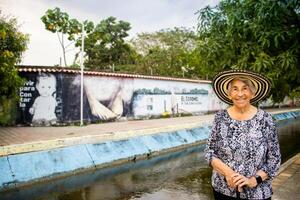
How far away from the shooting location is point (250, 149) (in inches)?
103

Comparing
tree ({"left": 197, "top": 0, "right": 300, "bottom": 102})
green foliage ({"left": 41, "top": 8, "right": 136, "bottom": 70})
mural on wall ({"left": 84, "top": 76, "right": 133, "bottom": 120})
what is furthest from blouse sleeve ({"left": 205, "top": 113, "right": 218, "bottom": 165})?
green foliage ({"left": 41, "top": 8, "right": 136, "bottom": 70})

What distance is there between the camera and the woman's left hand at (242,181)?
2570 millimetres

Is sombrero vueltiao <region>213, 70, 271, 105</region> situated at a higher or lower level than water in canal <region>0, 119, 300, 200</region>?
higher

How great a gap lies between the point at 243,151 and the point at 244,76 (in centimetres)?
64

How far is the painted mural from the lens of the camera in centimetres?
1659

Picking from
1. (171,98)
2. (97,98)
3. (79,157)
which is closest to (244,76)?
(79,157)

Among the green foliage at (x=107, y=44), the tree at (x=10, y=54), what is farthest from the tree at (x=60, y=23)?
the tree at (x=10, y=54)

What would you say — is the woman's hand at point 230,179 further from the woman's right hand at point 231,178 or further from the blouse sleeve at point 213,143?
the blouse sleeve at point 213,143

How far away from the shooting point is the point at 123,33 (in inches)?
1662

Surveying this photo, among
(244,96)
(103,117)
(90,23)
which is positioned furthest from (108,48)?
(244,96)

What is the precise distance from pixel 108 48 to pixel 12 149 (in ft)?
108

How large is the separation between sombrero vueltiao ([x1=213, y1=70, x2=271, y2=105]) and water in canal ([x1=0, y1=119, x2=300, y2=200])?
4.92 m

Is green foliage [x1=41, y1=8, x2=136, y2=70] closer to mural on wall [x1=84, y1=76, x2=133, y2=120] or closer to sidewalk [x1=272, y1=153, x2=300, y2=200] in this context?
mural on wall [x1=84, y1=76, x2=133, y2=120]

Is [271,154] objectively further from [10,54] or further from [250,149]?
[10,54]
